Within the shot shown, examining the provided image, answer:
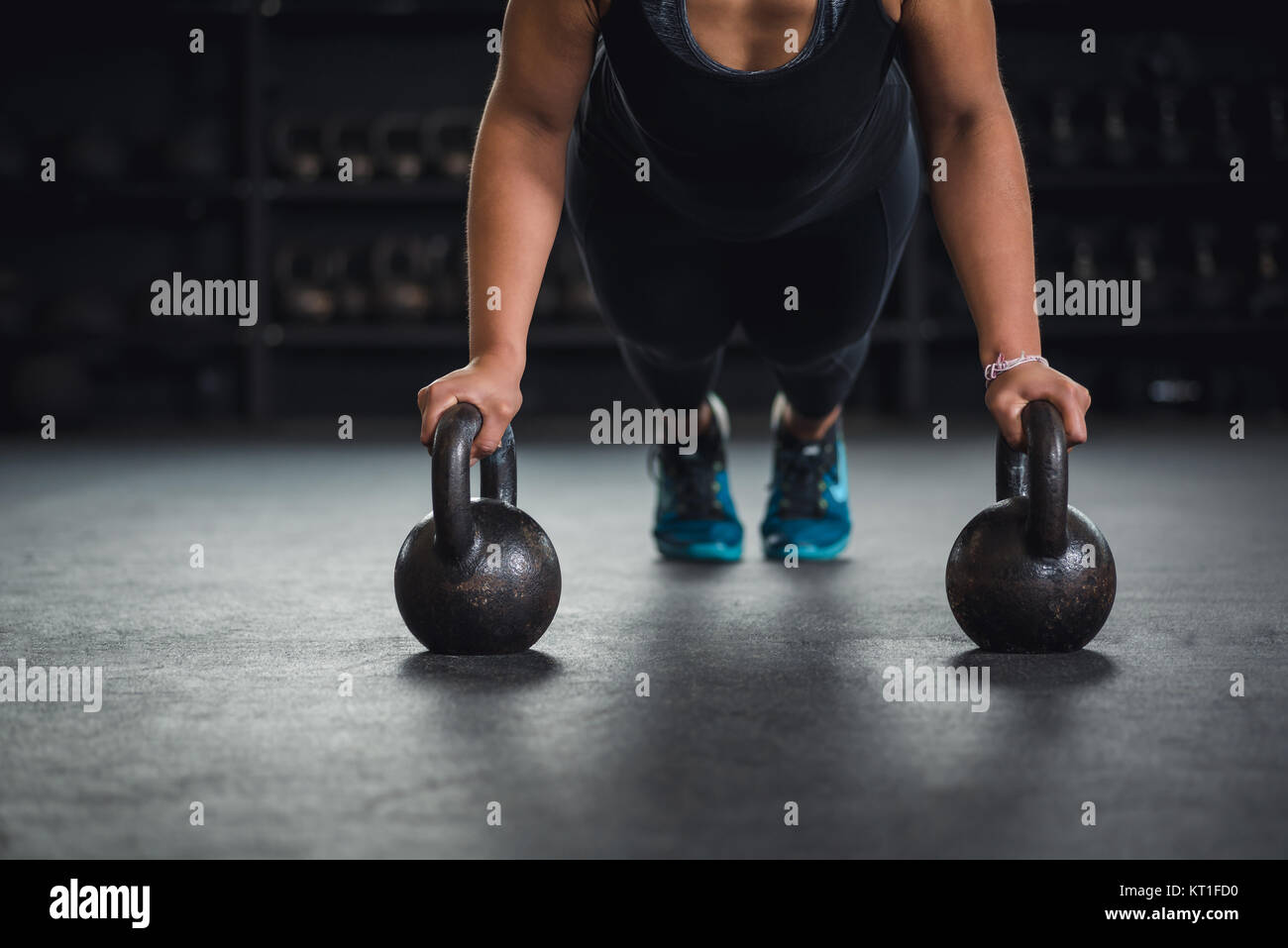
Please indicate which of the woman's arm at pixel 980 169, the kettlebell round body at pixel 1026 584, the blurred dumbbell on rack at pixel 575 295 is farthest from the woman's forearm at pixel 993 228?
the blurred dumbbell on rack at pixel 575 295

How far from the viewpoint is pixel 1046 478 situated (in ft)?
3.05

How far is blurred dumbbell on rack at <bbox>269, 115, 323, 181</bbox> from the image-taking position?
454 cm

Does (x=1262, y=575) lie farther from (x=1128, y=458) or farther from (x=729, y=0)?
(x=1128, y=458)

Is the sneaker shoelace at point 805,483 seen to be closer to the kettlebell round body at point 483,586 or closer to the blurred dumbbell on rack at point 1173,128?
the kettlebell round body at point 483,586

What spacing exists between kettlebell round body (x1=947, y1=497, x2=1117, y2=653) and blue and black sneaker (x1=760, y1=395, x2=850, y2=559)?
0.59 metres

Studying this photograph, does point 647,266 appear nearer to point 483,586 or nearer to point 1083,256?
point 483,586

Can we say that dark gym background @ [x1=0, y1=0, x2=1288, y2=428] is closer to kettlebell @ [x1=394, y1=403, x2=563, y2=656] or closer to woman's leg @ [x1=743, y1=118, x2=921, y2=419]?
woman's leg @ [x1=743, y1=118, x2=921, y2=419]

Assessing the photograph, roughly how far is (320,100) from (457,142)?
26.7 inches

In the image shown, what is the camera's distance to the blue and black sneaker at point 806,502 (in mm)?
1616

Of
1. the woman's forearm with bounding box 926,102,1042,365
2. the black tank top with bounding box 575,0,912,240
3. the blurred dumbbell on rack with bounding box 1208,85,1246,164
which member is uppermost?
the blurred dumbbell on rack with bounding box 1208,85,1246,164

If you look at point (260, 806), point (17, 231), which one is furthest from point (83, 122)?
point (260, 806)

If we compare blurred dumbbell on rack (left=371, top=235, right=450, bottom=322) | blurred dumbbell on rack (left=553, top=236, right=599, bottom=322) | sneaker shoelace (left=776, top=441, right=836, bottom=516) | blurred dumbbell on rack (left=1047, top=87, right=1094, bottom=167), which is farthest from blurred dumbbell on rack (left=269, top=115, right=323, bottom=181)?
sneaker shoelace (left=776, top=441, right=836, bottom=516)

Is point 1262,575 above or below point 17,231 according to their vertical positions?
below

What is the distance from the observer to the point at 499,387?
1.01 metres
